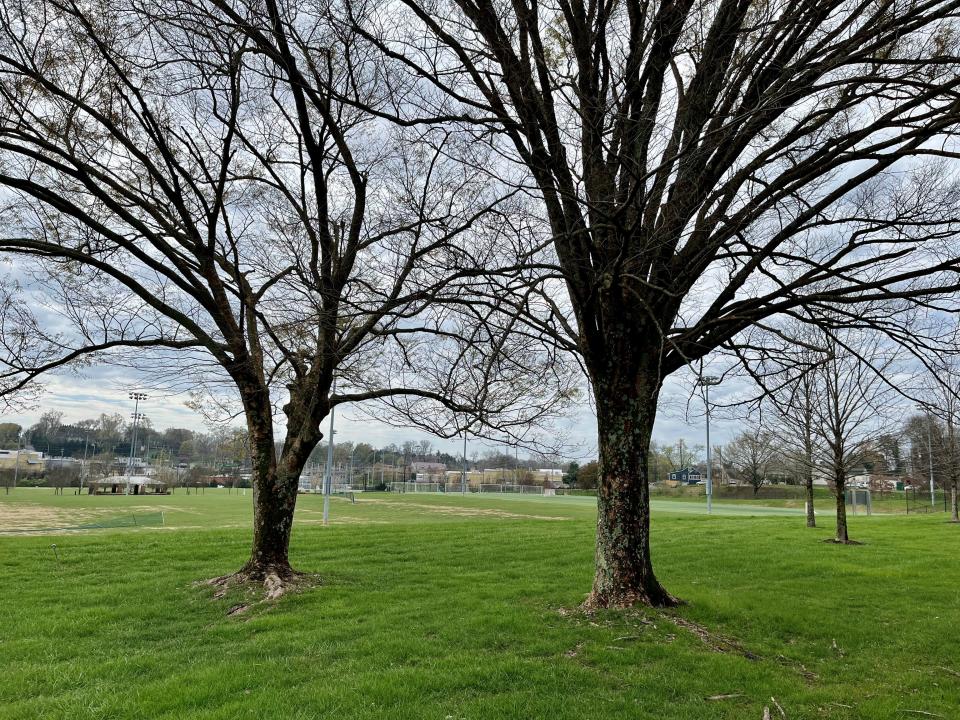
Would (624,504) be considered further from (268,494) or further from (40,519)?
(40,519)

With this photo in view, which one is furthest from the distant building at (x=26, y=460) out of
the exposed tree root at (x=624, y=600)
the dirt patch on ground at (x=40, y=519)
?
the exposed tree root at (x=624, y=600)

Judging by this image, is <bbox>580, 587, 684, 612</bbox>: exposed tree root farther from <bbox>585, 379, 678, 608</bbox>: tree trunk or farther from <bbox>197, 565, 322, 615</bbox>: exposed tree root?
<bbox>197, 565, 322, 615</bbox>: exposed tree root

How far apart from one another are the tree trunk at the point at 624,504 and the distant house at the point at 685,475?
85464mm

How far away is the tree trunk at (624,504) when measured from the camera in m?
7.05

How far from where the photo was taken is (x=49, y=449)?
108625 mm

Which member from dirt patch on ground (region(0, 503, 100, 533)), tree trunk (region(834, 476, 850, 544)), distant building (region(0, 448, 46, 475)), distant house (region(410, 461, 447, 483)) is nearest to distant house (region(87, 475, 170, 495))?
distant building (region(0, 448, 46, 475))

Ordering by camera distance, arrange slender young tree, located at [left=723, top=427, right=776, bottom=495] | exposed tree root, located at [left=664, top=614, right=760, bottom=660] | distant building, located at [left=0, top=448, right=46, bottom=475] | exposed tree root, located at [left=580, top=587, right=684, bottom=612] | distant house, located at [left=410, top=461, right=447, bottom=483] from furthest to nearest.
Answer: distant house, located at [left=410, top=461, right=447, bottom=483] → distant building, located at [left=0, top=448, right=46, bottom=475] → slender young tree, located at [left=723, top=427, right=776, bottom=495] → exposed tree root, located at [left=580, top=587, right=684, bottom=612] → exposed tree root, located at [left=664, top=614, right=760, bottom=660]

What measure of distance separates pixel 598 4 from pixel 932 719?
7091mm

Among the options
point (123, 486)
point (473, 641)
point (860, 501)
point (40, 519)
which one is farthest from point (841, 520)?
point (123, 486)

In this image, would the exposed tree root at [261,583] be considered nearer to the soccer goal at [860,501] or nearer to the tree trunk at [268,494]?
the tree trunk at [268,494]

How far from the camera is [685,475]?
297ft

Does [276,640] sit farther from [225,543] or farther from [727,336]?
[225,543]

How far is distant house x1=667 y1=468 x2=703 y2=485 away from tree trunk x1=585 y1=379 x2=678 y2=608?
85.5 meters

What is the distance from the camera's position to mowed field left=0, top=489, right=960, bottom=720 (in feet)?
14.8
